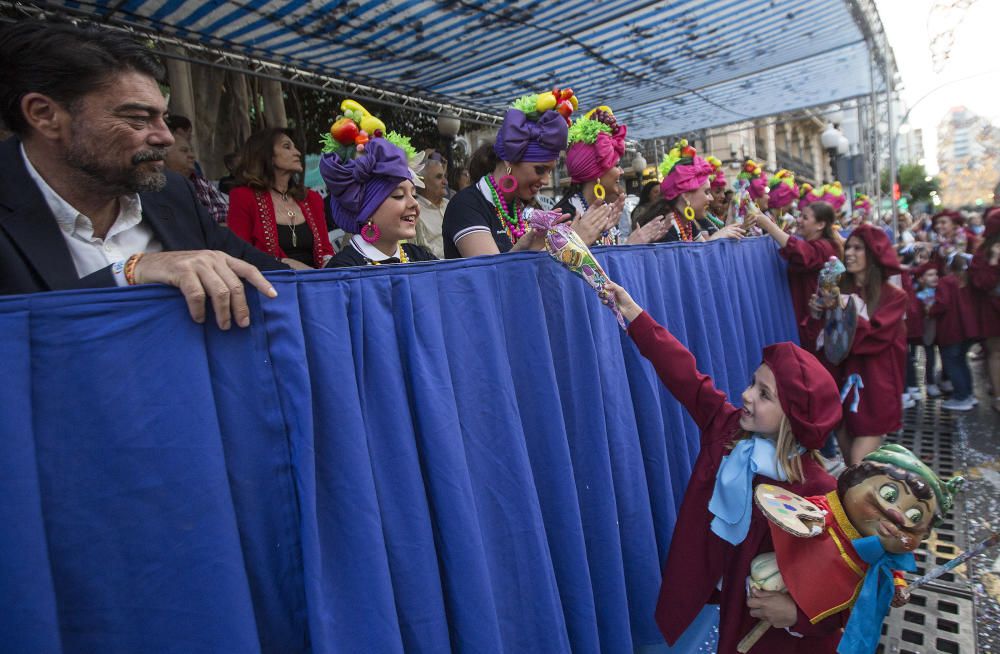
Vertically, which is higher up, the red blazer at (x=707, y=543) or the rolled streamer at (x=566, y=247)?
the rolled streamer at (x=566, y=247)

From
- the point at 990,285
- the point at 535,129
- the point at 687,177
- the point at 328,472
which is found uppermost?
the point at 535,129

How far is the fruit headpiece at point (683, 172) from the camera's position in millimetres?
4086

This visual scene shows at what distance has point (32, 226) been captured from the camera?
130 cm

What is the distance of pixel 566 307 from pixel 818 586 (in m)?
1.11

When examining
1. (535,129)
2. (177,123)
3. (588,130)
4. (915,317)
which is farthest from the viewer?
(915,317)

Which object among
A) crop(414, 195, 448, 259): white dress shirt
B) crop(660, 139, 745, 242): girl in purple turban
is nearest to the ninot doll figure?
crop(660, 139, 745, 242): girl in purple turban

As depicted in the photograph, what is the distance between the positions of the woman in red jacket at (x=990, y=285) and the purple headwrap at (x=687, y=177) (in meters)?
3.09

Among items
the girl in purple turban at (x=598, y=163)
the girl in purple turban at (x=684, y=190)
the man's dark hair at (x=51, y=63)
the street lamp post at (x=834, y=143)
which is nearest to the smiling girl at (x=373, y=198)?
the man's dark hair at (x=51, y=63)

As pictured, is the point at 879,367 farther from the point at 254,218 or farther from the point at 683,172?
the point at 254,218

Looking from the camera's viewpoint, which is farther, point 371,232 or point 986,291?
point 986,291

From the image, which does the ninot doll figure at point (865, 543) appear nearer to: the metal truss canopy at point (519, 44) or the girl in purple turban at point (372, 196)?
the girl in purple turban at point (372, 196)

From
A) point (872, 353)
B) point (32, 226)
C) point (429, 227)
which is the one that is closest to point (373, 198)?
point (32, 226)

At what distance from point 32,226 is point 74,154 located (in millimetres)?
212

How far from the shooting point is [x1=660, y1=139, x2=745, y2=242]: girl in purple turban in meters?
4.09
